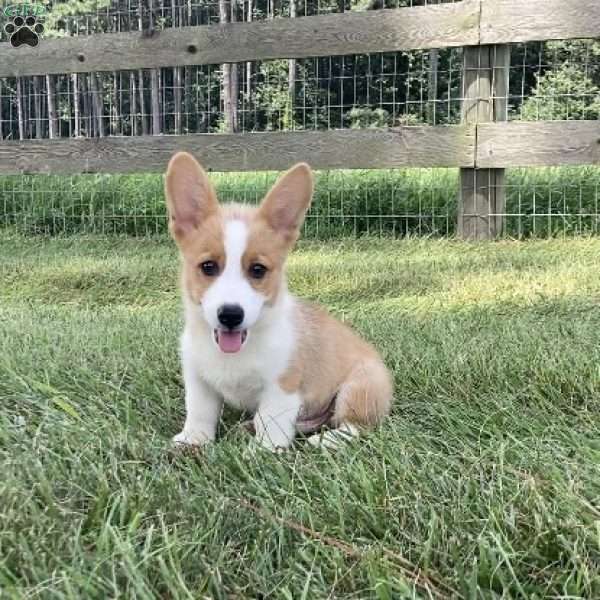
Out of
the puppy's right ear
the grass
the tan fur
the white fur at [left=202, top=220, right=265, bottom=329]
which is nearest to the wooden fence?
the grass

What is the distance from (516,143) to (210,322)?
10.6ft

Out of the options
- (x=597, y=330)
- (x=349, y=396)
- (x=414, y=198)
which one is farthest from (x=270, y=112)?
(x=349, y=396)

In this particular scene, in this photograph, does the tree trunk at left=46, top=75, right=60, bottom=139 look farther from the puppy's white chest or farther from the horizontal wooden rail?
the puppy's white chest

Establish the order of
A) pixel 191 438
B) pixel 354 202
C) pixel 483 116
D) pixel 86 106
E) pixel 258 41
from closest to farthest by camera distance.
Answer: pixel 191 438, pixel 483 116, pixel 258 41, pixel 354 202, pixel 86 106

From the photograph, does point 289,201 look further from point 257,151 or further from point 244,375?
point 257,151

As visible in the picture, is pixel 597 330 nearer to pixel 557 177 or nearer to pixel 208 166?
pixel 208 166

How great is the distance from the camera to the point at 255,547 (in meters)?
1.27

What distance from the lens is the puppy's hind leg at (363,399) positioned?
200 cm

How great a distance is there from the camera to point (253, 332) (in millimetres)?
1974

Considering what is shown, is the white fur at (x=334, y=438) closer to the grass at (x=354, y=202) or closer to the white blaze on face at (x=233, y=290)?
the white blaze on face at (x=233, y=290)

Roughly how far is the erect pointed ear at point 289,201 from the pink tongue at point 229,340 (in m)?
0.29

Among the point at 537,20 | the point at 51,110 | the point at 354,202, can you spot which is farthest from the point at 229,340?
the point at 51,110

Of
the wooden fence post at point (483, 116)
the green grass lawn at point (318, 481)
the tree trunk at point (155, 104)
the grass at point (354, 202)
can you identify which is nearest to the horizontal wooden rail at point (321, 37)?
the wooden fence post at point (483, 116)

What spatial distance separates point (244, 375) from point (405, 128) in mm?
3145
